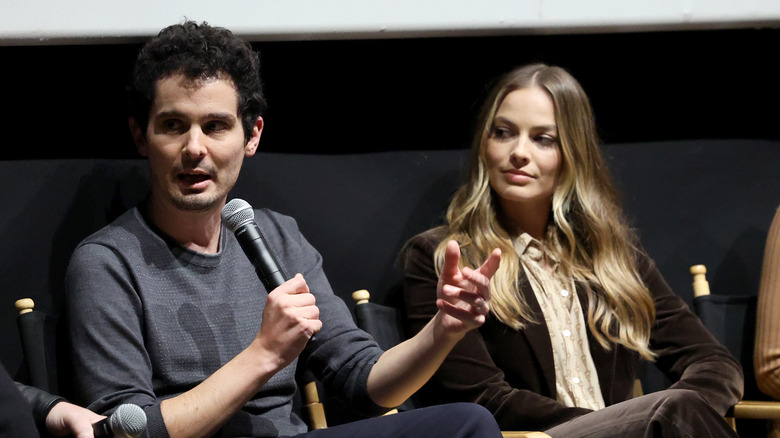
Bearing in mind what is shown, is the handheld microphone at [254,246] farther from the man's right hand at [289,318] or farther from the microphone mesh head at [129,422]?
the microphone mesh head at [129,422]

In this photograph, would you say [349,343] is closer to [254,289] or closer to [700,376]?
[254,289]

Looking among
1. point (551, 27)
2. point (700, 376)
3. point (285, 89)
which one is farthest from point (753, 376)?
point (285, 89)

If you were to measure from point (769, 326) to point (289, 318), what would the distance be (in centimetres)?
162

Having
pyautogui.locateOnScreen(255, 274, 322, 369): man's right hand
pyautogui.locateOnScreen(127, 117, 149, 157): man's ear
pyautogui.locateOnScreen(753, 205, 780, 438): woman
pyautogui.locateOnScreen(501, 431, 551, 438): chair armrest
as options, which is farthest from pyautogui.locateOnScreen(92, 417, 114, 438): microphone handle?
pyautogui.locateOnScreen(753, 205, 780, 438): woman

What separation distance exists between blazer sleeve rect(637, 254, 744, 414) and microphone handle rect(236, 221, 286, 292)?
1.30 meters

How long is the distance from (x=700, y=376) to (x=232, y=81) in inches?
58.3

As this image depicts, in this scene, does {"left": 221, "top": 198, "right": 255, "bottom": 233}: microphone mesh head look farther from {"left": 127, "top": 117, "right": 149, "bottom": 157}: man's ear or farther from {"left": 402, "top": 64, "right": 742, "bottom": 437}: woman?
{"left": 402, "top": 64, "right": 742, "bottom": 437}: woman

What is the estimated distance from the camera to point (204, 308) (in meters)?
2.26

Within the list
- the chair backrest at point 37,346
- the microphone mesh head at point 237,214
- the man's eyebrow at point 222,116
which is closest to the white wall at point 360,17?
the man's eyebrow at point 222,116

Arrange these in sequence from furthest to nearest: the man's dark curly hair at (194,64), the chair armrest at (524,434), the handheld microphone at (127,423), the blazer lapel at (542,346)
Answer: the blazer lapel at (542,346) < the man's dark curly hair at (194,64) < the chair armrest at (524,434) < the handheld microphone at (127,423)

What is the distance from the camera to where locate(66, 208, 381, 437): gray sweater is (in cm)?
208

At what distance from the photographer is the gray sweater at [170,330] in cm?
208

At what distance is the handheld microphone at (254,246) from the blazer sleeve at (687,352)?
4.27 feet

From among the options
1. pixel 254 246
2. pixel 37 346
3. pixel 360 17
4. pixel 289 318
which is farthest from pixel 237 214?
pixel 360 17
